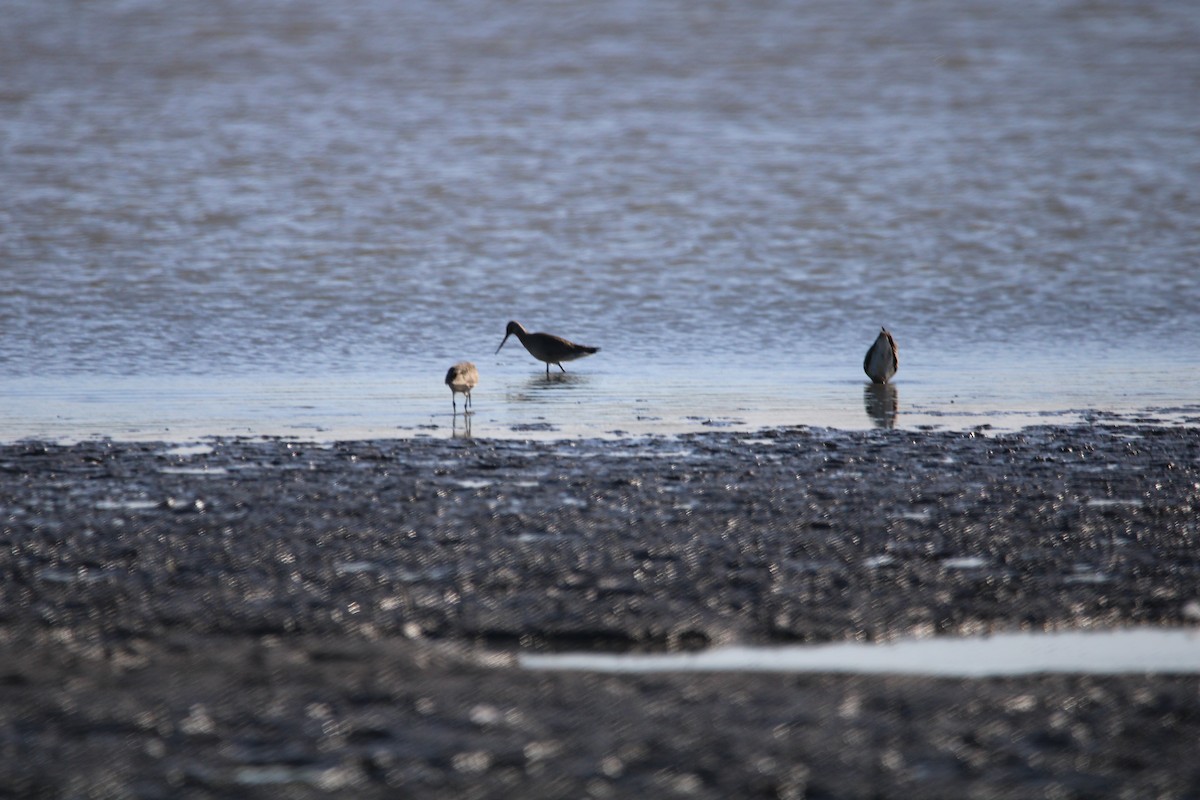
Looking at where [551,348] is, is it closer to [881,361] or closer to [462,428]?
[881,361]

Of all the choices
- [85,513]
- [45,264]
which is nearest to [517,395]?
[85,513]

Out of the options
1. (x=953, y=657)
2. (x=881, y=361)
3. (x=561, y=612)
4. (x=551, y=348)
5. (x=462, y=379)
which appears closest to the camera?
(x=953, y=657)

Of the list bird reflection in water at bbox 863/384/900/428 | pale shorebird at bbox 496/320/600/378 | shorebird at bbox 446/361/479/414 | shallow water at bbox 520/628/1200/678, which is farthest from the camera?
pale shorebird at bbox 496/320/600/378

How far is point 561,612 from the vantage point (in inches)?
210

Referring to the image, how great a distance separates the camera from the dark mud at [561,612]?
3.99 meters

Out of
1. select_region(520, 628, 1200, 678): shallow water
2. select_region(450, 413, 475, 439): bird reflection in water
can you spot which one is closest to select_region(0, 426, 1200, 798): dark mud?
select_region(520, 628, 1200, 678): shallow water

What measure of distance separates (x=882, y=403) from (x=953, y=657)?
6814 millimetres

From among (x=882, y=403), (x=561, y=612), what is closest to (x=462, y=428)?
(x=882, y=403)

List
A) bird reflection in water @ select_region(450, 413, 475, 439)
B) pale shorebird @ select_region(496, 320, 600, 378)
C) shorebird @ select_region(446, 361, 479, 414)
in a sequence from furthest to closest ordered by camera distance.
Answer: pale shorebird @ select_region(496, 320, 600, 378)
shorebird @ select_region(446, 361, 479, 414)
bird reflection in water @ select_region(450, 413, 475, 439)

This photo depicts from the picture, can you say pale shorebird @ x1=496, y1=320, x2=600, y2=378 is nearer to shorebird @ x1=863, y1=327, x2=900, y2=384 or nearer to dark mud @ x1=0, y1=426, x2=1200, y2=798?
shorebird @ x1=863, y1=327, x2=900, y2=384

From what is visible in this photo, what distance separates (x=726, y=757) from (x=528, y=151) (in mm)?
30082

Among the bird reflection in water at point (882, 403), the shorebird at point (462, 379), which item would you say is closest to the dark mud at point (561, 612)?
the bird reflection in water at point (882, 403)

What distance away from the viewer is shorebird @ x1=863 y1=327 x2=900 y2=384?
1314 centimetres

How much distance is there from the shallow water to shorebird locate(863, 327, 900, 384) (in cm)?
805
